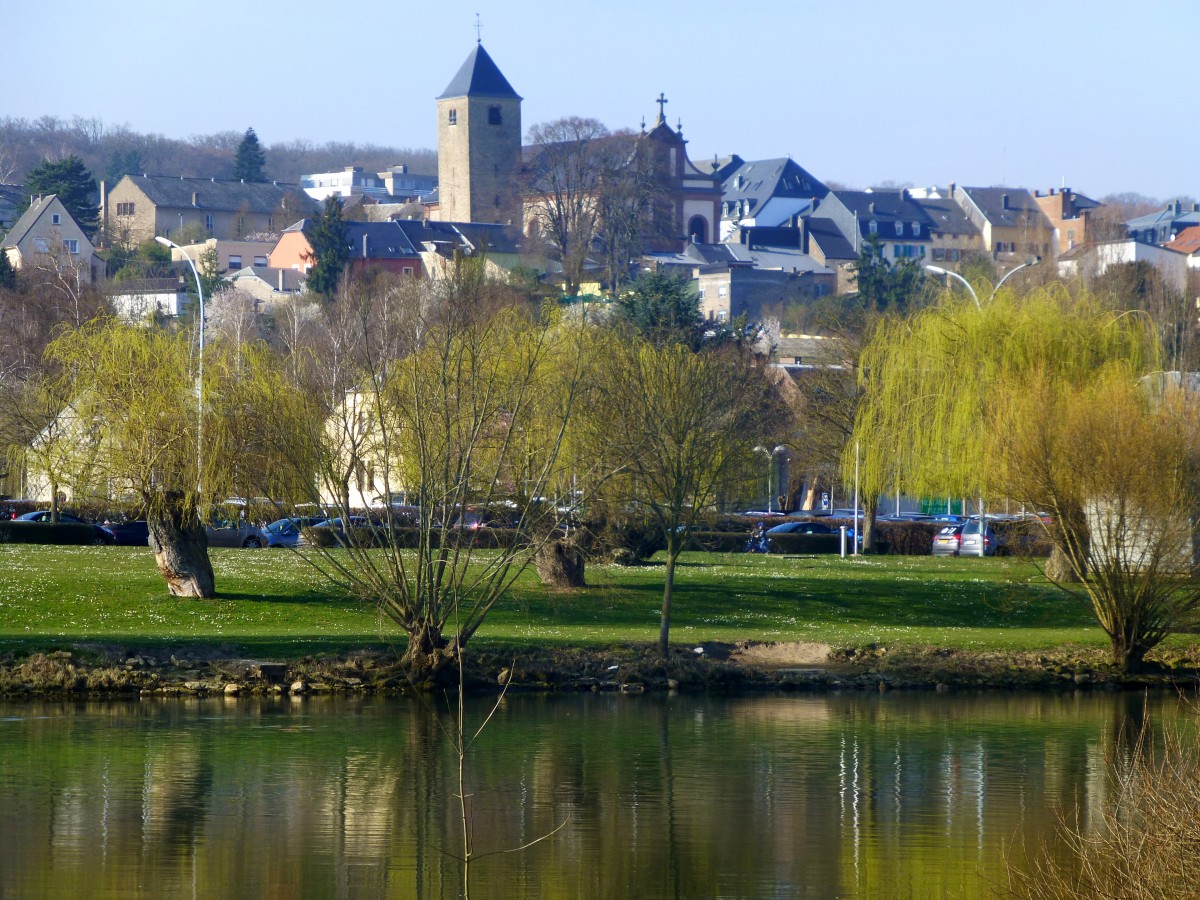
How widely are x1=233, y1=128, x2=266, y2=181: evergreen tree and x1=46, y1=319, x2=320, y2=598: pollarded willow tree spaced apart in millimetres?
152699

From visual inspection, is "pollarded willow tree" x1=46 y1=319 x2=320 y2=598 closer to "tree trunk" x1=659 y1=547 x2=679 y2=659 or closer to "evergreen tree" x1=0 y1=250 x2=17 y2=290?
"tree trunk" x1=659 y1=547 x2=679 y2=659

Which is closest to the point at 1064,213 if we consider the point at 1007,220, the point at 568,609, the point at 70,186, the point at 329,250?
the point at 1007,220

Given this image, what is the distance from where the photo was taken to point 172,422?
32.5 m

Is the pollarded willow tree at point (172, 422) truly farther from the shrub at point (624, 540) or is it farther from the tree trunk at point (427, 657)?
the shrub at point (624, 540)

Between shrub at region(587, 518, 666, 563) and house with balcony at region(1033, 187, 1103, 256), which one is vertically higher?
house with balcony at region(1033, 187, 1103, 256)

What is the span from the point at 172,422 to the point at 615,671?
34.9 feet

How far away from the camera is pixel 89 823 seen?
57.4 ft

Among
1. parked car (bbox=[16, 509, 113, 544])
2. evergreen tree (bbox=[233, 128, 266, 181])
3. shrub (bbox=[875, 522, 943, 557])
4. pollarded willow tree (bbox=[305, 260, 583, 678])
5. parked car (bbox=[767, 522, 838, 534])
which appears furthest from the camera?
evergreen tree (bbox=[233, 128, 266, 181])

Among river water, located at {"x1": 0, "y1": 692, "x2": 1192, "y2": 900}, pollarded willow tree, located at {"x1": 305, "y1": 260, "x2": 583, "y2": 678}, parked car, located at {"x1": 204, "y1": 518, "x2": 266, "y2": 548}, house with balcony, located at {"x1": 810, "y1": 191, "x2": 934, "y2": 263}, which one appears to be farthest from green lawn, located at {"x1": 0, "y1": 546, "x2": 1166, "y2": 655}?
house with balcony, located at {"x1": 810, "y1": 191, "x2": 934, "y2": 263}

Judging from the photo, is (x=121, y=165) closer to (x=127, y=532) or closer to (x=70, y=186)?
(x=70, y=186)

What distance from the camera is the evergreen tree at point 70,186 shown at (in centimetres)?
12212

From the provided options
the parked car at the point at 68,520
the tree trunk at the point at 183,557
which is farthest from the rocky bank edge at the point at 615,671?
the parked car at the point at 68,520

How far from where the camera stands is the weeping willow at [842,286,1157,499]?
1565 inches

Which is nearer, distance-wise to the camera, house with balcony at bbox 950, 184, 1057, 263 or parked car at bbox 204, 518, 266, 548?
parked car at bbox 204, 518, 266, 548
